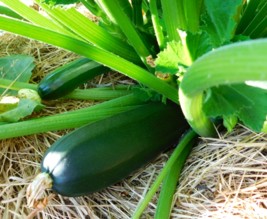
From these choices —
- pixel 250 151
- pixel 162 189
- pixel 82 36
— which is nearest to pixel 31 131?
pixel 82 36

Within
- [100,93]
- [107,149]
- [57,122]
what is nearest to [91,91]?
[100,93]

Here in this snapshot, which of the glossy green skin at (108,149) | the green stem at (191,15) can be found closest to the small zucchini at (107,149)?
the glossy green skin at (108,149)

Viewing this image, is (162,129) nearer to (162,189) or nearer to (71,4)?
(162,189)

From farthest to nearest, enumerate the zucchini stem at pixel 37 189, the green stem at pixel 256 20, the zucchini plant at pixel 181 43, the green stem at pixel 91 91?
the green stem at pixel 91 91 < the green stem at pixel 256 20 < the zucchini stem at pixel 37 189 < the zucchini plant at pixel 181 43

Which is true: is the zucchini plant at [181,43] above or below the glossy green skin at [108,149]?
above

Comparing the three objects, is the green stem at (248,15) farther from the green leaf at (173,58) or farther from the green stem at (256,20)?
the green leaf at (173,58)

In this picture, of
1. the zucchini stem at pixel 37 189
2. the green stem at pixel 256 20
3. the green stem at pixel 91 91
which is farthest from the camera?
the green stem at pixel 91 91

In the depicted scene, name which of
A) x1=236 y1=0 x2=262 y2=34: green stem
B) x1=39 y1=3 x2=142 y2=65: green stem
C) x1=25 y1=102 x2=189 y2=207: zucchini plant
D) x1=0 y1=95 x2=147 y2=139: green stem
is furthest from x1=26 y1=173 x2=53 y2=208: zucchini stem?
x1=236 y1=0 x2=262 y2=34: green stem

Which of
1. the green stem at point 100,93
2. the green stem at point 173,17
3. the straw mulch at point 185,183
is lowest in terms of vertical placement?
the straw mulch at point 185,183
